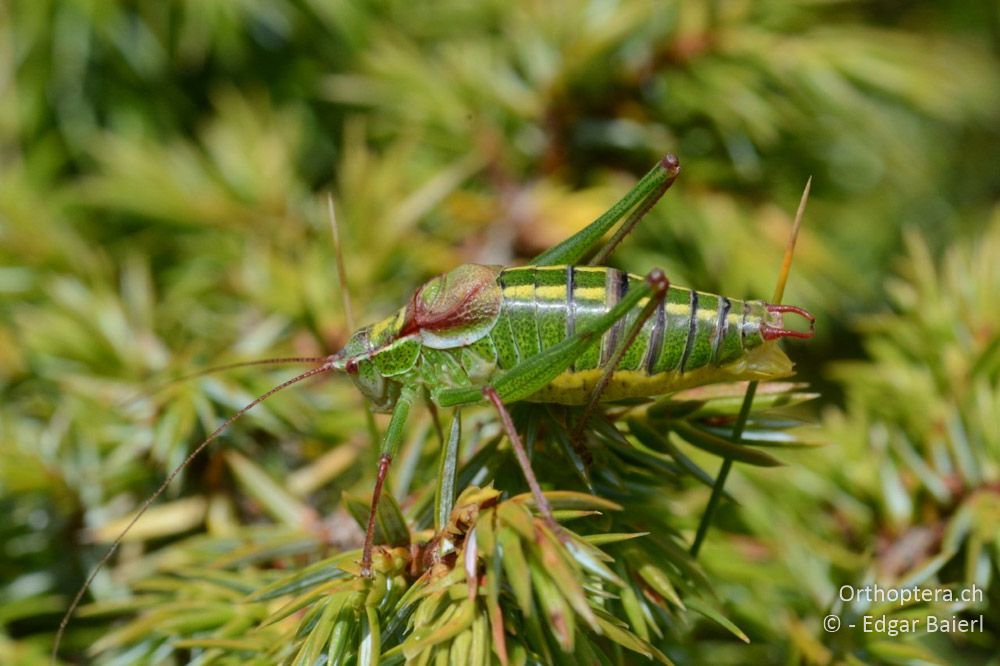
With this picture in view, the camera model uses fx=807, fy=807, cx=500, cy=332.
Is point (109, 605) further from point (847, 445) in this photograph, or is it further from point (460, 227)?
point (847, 445)

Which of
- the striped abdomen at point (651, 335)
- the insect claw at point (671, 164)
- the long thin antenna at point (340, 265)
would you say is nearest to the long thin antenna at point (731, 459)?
the striped abdomen at point (651, 335)

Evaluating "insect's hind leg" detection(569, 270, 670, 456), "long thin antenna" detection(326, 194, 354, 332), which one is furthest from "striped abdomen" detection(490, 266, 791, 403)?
"long thin antenna" detection(326, 194, 354, 332)

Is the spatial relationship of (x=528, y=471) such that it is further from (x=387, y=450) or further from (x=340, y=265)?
(x=340, y=265)

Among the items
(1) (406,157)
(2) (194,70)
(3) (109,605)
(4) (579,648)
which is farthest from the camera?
(2) (194,70)

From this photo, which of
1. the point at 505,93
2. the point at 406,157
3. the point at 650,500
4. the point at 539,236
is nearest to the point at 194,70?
the point at 406,157

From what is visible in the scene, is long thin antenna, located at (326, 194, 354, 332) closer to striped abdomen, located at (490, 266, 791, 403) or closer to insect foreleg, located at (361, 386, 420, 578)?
insect foreleg, located at (361, 386, 420, 578)

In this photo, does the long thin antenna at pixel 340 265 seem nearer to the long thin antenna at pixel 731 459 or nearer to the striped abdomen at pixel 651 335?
the striped abdomen at pixel 651 335
